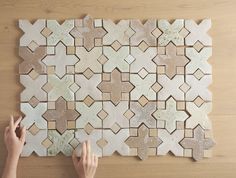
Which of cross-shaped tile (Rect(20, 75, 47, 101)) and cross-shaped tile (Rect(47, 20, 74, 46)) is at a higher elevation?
cross-shaped tile (Rect(47, 20, 74, 46))

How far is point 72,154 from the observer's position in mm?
1144

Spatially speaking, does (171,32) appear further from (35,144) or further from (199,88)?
(35,144)

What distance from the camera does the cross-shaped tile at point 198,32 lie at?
45.7 inches

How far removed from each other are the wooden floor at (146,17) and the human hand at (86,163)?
0.12ft

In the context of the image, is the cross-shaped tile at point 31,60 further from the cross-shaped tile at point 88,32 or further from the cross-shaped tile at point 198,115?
the cross-shaped tile at point 198,115

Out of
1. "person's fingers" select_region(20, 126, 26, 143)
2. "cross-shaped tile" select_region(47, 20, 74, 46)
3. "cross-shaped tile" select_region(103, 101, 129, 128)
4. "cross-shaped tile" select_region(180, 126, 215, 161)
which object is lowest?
"cross-shaped tile" select_region(180, 126, 215, 161)

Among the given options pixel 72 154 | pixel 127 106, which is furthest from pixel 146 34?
pixel 72 154

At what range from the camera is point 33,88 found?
1.14 m

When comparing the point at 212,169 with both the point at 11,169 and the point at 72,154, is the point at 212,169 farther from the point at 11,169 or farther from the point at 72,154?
the point at 11,169

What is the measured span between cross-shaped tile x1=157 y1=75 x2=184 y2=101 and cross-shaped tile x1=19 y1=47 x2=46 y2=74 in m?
0.40

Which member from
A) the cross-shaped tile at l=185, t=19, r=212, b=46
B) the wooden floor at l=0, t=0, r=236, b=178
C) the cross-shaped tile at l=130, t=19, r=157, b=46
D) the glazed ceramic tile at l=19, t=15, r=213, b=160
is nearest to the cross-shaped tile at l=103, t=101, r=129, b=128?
the glazed ceramic tile at l=19, t=15, r=213, b=160

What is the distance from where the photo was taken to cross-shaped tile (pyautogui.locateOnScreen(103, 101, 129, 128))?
1146mm

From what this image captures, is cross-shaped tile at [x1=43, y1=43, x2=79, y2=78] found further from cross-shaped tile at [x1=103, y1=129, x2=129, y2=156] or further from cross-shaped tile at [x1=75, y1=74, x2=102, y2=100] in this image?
cross-shaped tile at [x1=103, y1=129, x2=129, y2=156]

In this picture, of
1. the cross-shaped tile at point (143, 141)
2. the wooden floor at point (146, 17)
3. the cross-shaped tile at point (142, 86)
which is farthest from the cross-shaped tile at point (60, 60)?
the cross-shaped tile at point (143, 141)
